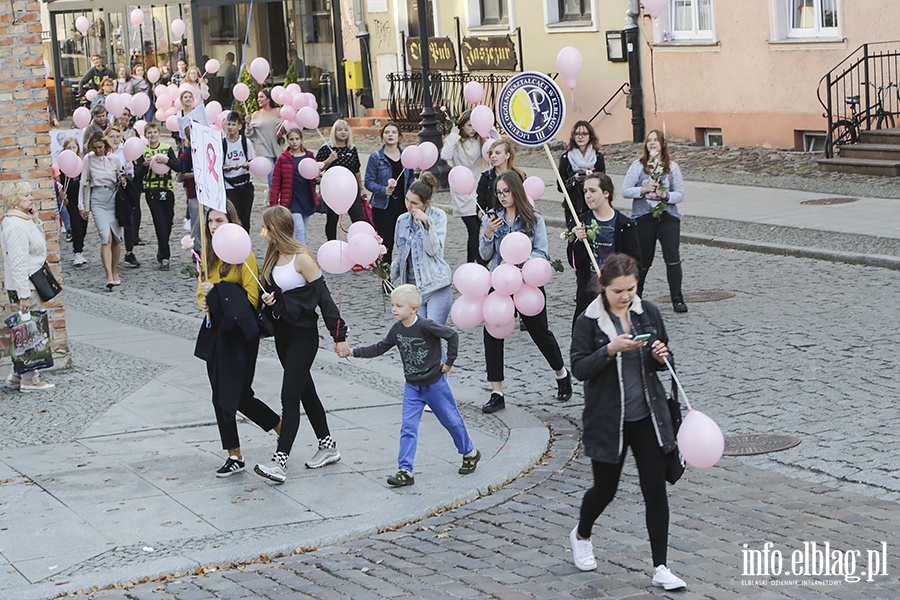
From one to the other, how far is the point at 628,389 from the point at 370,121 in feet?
88.9

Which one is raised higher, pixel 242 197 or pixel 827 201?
pixel 242 197

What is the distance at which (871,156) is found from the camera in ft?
69.4

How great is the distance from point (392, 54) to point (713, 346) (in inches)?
928

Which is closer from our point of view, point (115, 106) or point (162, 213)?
point (162, 213)

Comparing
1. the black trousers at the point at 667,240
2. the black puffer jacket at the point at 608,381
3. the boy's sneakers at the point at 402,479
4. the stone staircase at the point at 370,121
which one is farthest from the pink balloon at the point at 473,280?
the stone staircase at the point at 370,121

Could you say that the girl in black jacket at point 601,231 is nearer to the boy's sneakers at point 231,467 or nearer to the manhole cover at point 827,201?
the boy's sneakers at point 231,467

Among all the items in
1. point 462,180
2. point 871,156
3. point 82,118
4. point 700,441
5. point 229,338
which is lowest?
point 700,441

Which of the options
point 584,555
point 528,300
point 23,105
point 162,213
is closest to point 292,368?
point 528,300

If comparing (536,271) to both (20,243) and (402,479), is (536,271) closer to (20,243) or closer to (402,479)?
(402,479)

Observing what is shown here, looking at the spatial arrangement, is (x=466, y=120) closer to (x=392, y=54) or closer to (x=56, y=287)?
(x=56, y=287)

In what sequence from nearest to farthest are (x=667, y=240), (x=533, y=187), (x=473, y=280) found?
1. (x=473, y=280)
2. (x=533, y=187)
3. (x=667, y=240)

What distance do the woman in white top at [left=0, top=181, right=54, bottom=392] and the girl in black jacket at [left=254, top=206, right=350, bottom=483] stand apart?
3.40m

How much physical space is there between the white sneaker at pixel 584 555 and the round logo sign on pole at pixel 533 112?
15.1ft

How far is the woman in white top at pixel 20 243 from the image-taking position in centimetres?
1135
